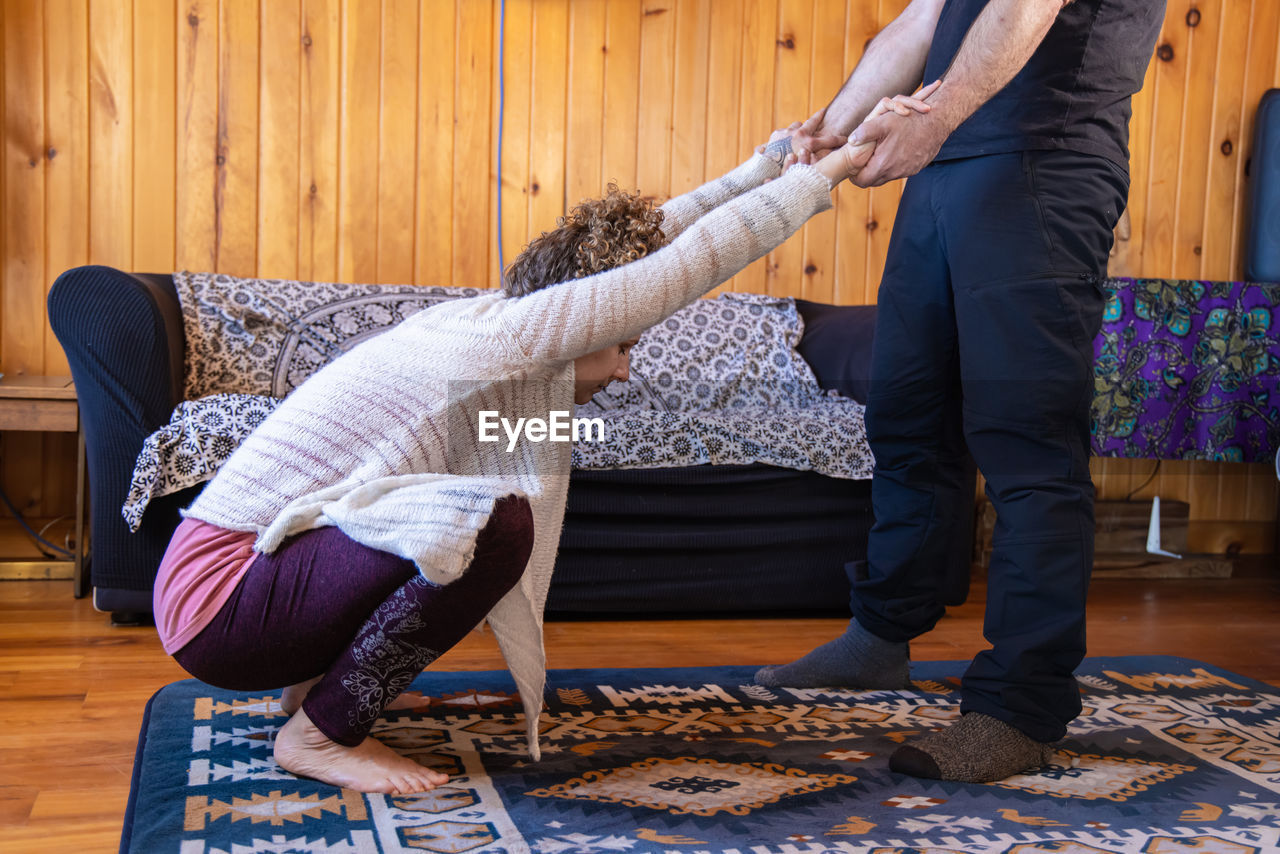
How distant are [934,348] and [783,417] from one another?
0.95 meters

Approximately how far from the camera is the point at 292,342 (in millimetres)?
2670

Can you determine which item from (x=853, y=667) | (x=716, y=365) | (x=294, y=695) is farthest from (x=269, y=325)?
(x=853, y=667)

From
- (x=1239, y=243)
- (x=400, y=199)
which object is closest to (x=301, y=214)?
(x=400, y=199)

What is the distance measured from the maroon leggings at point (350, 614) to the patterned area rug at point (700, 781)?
151 mm

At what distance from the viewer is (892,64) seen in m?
1.77

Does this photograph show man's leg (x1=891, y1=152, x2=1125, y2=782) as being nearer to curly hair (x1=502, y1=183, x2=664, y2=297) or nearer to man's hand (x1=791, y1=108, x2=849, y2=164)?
man's hand (x1=791, y1=108, x2=849, y2=164)

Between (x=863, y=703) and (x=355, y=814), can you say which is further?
(x=863, y=703)

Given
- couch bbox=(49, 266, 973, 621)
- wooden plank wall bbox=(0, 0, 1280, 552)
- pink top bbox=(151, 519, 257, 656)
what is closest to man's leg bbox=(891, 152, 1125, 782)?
couch bbox=(49, 266, 973, 621)

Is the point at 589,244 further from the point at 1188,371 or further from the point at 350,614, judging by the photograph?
the point at 1188,371

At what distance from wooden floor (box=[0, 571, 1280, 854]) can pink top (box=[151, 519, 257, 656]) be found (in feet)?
0.80

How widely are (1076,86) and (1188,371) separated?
1.96 meters

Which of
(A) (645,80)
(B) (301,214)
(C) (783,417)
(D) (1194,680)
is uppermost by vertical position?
(A) (645,80)

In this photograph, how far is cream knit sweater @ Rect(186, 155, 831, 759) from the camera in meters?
1.22

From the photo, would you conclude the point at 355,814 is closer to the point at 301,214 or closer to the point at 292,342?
the point at 292,342
